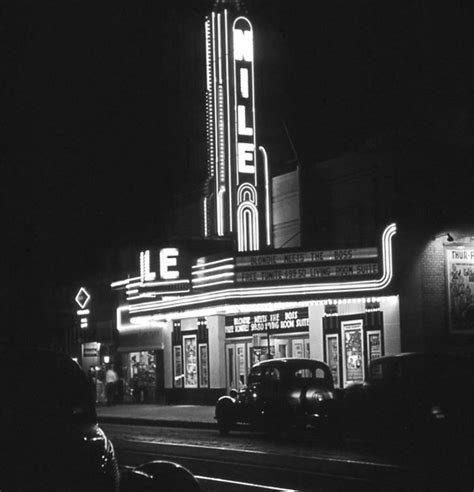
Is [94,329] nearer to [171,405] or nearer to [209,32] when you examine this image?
[171,405]

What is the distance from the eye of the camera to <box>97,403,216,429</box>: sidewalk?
2884 centimetres

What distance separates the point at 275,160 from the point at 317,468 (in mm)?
20014

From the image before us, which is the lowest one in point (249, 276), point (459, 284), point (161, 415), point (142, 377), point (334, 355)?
point (161, 415)

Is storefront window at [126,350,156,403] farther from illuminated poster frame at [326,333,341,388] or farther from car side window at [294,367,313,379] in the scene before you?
car side window at [294,367,313,379]

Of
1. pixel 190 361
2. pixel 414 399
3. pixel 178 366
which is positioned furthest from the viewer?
pixel 178 366

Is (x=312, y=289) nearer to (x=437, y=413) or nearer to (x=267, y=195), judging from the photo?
(x=267, y=195)

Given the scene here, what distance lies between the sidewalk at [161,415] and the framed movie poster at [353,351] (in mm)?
4402

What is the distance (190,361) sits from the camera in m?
37.9

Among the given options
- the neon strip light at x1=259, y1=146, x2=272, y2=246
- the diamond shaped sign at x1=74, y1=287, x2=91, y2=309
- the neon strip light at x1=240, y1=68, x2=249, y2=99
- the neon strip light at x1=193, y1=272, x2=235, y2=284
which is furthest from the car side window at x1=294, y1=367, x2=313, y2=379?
the diamond shaped sign at x1=74, y1=287, x2=91, y2=309

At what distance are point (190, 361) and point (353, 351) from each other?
9.27m

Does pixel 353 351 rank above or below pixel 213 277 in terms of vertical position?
below

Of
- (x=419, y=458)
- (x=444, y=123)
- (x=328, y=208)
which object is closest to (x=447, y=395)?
(x=419, y=458)

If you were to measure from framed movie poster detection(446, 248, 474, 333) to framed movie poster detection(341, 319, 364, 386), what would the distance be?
3439 mm

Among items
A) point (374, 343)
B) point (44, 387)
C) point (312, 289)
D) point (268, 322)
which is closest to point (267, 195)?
point (312, 289)
